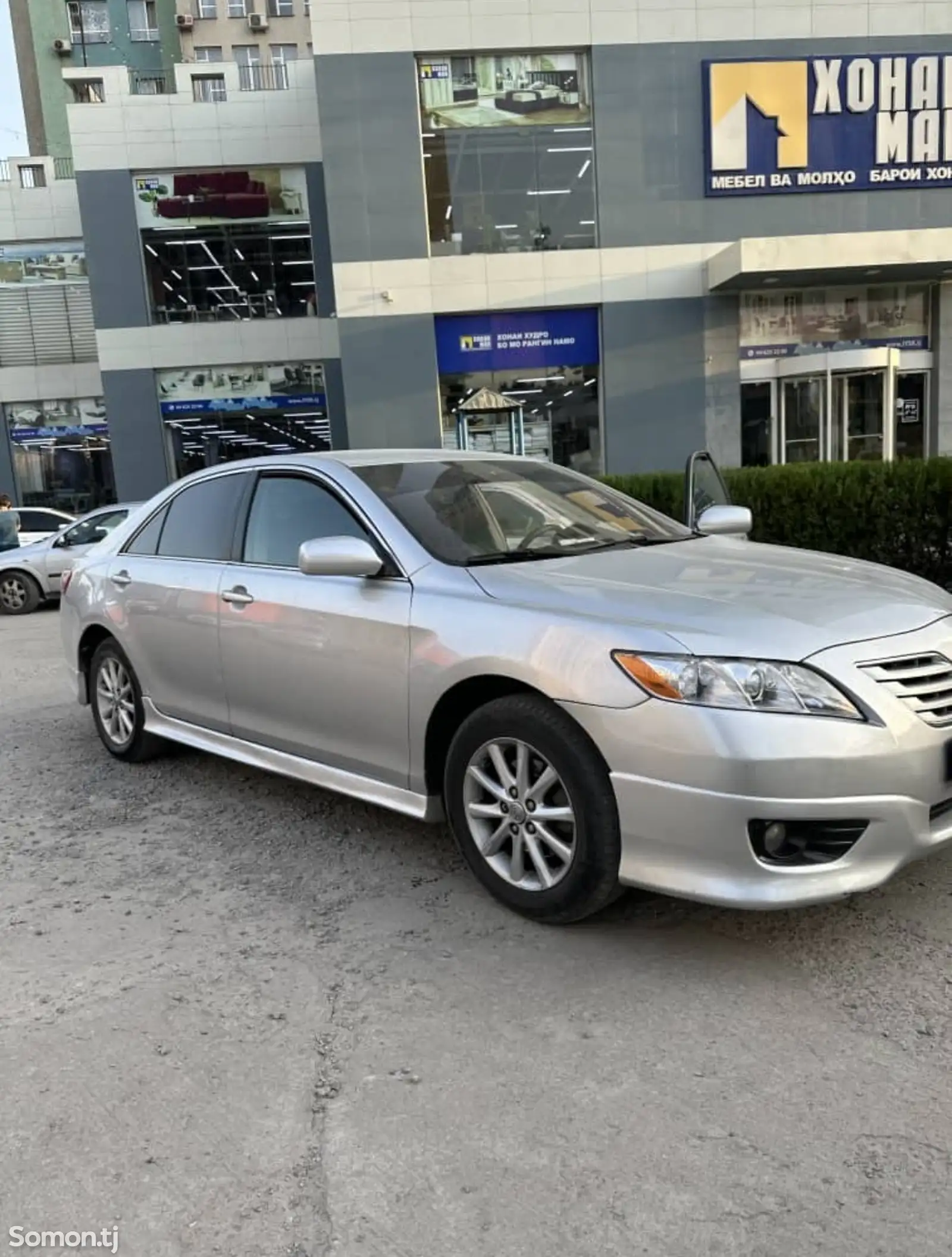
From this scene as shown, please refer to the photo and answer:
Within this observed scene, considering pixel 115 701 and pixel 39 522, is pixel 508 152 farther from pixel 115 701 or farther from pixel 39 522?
pixel 115 701

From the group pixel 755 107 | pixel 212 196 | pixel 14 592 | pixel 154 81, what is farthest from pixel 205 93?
pixel 154 81

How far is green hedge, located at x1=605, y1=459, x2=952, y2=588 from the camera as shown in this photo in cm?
889

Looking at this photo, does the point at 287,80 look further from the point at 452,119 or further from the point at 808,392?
the point at 808,392

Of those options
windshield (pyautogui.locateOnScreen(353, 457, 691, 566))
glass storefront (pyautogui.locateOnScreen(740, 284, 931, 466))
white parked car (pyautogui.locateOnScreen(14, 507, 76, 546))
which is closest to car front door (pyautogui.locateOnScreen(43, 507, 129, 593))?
white parked car (pyautogui.locateOnScreen(14, 507, 76, 546))

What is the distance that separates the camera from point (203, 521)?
4.70 metres

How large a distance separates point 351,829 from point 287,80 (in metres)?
23.4

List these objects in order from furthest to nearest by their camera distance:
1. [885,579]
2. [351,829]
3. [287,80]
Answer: [287,80] → [351,829] → [885,579]

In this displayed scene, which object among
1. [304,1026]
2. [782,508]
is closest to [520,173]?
[782,508]

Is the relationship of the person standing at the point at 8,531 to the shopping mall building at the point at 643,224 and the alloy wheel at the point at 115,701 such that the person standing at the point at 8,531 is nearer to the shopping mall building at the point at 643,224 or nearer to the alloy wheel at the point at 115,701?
the shopping mall building at the point at 643,224

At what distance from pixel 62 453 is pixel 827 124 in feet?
66.3

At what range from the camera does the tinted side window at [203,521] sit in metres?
4.52

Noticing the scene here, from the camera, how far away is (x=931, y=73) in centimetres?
1866

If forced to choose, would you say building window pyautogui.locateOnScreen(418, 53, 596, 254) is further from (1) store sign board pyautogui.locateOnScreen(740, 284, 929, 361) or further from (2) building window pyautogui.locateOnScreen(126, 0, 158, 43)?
(2) building window pyautogui.locateOnScreen(126, 0, 158, 43)

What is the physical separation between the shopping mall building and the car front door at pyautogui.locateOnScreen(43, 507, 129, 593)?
7.37 meters
